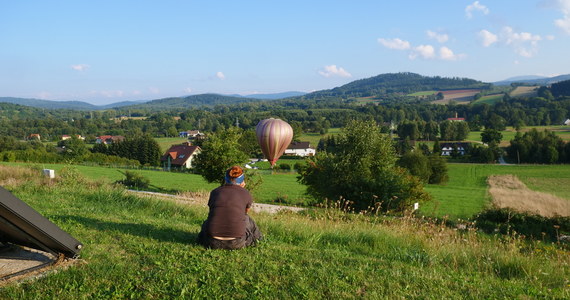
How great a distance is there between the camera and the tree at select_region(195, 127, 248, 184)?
2641cm

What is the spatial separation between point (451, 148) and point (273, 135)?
2769 inches

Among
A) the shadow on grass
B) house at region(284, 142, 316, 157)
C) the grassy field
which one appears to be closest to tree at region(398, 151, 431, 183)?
house at region(284, 142, 316, 157)

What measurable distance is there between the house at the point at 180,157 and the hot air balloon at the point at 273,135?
1893 inches

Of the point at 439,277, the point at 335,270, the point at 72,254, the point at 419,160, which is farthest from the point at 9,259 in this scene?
the point at 419,160

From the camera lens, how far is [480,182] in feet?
165

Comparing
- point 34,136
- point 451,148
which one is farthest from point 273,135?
point 34,136

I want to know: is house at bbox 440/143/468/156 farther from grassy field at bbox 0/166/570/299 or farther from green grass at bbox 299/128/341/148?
grassy field at bbox 0/166/570/299

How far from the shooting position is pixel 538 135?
71.1 meters

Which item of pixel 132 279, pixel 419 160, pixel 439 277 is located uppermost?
pixel 132 279

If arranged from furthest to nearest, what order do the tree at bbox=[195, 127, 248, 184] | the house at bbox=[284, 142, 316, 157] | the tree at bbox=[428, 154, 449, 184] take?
the house at bbox=[284, 142, 316, 157]
the tree at bbox=[428, 154, 449, 184]
the tree at bbox=[195, 127, 248, 184]

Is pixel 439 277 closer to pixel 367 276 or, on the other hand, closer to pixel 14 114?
pixel 367 276

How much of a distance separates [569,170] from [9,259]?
68146 millimetres

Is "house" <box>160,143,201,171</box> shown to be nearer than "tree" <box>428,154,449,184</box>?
No

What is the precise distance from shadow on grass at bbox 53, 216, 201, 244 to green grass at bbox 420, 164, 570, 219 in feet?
78.3
